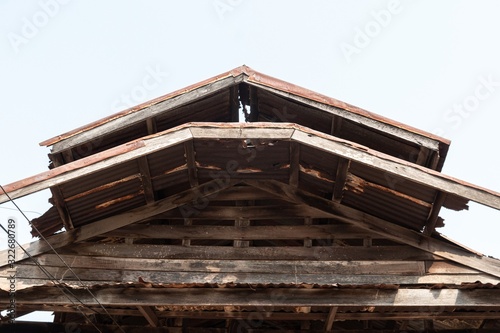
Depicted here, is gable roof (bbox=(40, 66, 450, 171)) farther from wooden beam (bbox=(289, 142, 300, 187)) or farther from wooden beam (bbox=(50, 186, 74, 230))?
wooden beam (bbox=(289, 142, 300, 187))

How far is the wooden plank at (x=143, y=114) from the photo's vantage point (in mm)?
7949

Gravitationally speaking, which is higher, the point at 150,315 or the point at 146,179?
the point at 146,179

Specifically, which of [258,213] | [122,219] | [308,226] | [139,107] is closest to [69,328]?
[122,219]

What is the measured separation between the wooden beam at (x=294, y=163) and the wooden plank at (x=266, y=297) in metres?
1.80

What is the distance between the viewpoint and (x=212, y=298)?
7.10m

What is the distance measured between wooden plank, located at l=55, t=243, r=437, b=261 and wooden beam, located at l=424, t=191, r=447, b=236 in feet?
1.03

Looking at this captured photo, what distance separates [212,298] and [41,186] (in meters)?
2.35

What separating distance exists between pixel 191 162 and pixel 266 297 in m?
2.14

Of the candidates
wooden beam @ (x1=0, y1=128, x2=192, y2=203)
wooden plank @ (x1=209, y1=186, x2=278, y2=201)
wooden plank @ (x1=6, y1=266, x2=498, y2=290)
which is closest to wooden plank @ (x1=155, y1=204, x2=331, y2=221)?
wooden plank @ (x1=209, y1=186, x2=278, y2=201)

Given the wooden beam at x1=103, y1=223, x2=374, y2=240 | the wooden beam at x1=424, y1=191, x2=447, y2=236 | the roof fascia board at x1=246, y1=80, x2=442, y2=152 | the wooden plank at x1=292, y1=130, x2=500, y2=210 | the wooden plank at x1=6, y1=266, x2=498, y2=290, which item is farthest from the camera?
the wooden beam at x1=103, y1=223, x2=374, y2=240

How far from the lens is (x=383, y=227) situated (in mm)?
8141

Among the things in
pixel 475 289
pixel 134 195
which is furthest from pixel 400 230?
pixel 134 195

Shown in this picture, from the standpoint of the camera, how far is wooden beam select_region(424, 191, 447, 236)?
7.66 m

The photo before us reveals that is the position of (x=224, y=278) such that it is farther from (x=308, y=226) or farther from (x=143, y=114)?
(x=143, y=114)
